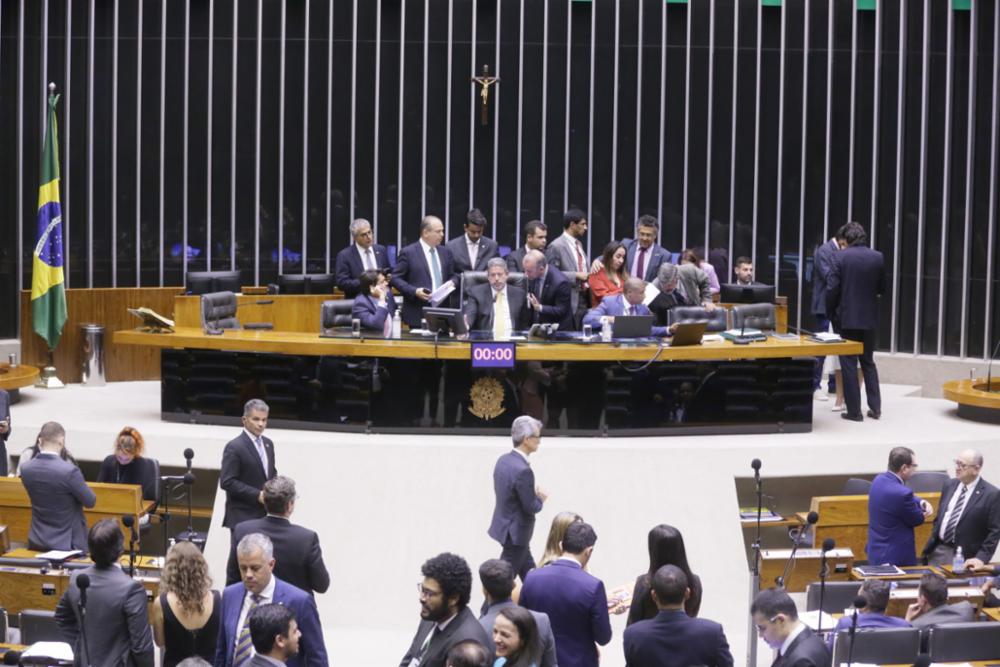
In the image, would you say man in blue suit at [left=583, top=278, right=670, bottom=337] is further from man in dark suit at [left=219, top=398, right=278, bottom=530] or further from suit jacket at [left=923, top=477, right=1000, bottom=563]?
man in dark suit at [left=219, top=398, right=278, bottom=530]

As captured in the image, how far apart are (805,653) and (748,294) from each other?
26.0 feet

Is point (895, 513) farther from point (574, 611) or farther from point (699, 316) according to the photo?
point (699, 316)

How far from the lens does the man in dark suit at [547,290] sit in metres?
11.6

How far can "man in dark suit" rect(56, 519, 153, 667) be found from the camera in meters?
6.12

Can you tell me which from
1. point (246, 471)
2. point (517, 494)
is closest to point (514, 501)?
point (517, 494)

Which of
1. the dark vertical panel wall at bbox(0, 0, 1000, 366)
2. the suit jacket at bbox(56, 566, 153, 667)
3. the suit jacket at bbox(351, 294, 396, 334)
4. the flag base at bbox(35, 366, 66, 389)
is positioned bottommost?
the suit jacket at bbox(56, 566, 153, 667)

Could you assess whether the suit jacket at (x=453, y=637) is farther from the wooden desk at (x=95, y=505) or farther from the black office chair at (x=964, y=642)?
the wooden desk at (x=95, y=505)

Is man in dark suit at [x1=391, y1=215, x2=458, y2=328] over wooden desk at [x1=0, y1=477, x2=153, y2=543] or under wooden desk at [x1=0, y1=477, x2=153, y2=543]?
over

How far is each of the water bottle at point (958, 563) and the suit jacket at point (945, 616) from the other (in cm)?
129

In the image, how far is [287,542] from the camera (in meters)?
6.53

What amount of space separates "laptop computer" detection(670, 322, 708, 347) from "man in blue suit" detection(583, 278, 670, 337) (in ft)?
0.58

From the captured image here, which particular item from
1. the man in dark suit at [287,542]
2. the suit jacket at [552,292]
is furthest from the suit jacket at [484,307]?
the man in dark suit at [287,542]

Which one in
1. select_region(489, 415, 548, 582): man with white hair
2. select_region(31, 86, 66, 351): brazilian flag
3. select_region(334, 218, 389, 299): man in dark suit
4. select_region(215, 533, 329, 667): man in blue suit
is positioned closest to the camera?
select_region(215, 533, 329, 667): man in blue suit

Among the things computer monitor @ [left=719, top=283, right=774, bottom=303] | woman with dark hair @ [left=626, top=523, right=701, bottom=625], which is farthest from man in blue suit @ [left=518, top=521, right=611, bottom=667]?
computer monitor @ [left=719, top=283, right=774, bottom=303]
